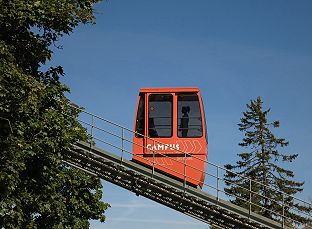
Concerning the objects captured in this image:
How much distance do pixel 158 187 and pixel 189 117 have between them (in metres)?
2.77

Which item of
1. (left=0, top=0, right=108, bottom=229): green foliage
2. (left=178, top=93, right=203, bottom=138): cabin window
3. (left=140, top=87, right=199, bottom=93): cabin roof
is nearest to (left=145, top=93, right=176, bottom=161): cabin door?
(left=140, top=87, right=199, bottom=93): cabin roof

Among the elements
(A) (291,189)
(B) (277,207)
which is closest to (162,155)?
(B) (277,207)

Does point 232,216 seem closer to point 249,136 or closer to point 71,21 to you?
point 71,21

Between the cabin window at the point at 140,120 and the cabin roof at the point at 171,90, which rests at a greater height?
the cabin roof at the point at 171,90

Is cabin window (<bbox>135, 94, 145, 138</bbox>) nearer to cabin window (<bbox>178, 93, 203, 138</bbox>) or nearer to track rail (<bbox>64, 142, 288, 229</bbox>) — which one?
cabin window (<bbox>178, 93, 203, 138</bbox>)

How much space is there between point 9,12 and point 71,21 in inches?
79.6

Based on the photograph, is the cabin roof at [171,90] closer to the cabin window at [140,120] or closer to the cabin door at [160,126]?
the cabin door at [160,126]

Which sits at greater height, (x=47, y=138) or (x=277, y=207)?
(x=277, y=207)

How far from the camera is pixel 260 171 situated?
43.1 m

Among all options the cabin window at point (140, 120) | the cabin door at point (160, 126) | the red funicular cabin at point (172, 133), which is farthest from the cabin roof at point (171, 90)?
the cabin window at point (140, 120)

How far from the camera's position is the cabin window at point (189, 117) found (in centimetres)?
1795

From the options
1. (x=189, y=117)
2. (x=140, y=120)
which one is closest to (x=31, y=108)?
(x=140, y=120)

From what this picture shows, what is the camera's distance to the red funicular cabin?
1756cm

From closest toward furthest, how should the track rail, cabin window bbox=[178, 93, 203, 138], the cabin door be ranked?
1. the track rail
2. the cabin door
3. cabin window bbox=[178, 93, 203, 138]
